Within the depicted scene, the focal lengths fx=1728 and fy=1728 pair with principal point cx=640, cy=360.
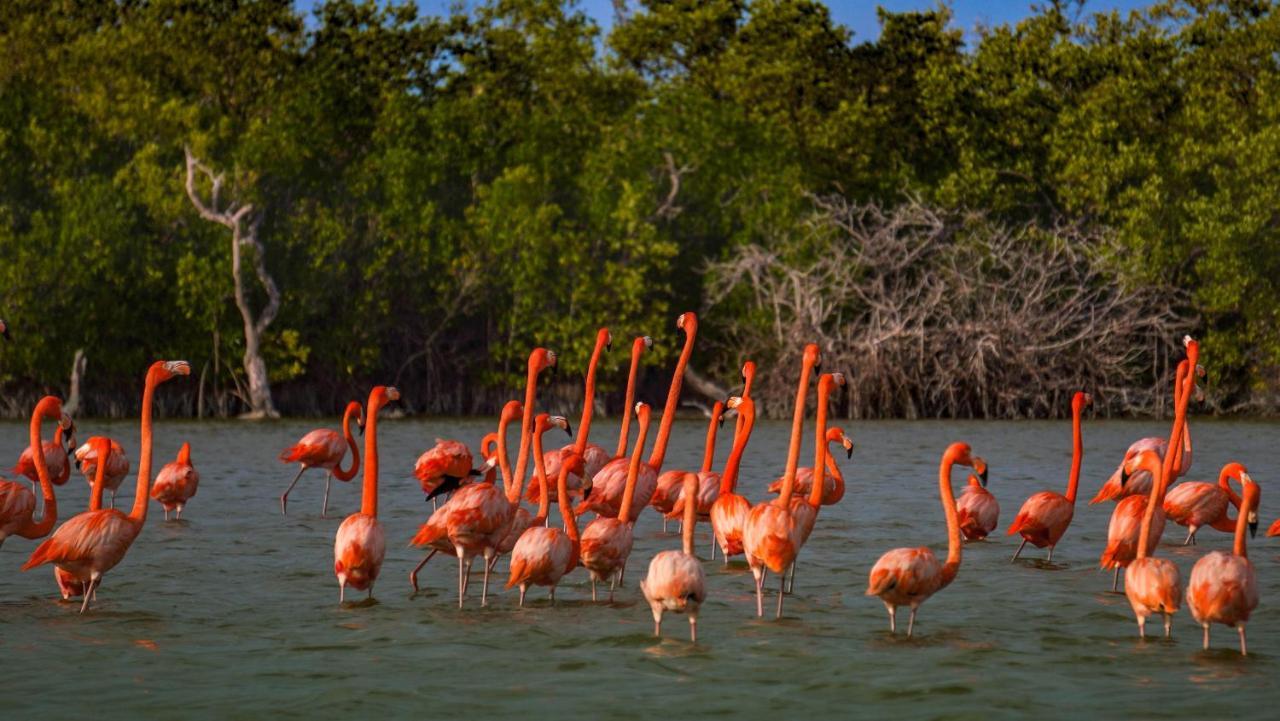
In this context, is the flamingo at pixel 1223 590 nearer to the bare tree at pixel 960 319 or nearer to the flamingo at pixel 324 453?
the flamingo at pixel 324 453

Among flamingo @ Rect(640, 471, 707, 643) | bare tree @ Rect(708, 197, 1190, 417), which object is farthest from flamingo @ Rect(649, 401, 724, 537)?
bare tree @ Rect(708, 197, 1190, 417)

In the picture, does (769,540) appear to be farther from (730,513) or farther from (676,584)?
(676,584)

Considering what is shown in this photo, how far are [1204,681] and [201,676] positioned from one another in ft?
15.6

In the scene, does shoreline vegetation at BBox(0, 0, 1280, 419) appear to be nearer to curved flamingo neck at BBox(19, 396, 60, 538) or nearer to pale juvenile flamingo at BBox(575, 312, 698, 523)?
pale juvenile flamingo at BBox(575, 312, 698, 523)

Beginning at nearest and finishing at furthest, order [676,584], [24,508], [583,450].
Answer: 1. [676,584]
2. [24,508]
3. [583,450]

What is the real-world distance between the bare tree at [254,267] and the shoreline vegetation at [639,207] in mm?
124

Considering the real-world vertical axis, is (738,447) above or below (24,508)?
above

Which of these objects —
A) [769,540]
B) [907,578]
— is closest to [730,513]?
[769,540]

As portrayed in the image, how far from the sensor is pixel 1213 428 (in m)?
34.8

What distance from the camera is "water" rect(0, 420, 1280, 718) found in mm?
7746

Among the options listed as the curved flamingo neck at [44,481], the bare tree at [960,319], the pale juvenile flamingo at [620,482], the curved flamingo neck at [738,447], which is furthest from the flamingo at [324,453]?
the bare tree at [960,319]

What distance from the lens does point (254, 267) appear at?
133 ft

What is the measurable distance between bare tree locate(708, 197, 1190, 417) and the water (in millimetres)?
24310

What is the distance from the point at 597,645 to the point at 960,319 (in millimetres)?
31862
